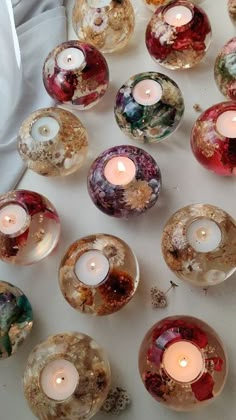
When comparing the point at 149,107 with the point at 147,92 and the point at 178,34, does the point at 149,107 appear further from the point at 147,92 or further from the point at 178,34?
the point at 178,34

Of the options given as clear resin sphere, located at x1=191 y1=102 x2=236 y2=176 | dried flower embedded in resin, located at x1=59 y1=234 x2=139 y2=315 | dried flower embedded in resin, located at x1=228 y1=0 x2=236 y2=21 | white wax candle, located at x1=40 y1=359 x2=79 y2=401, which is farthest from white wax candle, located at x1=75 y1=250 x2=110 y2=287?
dried flower embedded in resin, located at x1=228 y1=0 x2=236 y2=21

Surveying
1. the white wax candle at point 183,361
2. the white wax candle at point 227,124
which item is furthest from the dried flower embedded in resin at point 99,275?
the white wax candle at point 227,124

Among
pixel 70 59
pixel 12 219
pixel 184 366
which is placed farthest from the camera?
pixel 70 59

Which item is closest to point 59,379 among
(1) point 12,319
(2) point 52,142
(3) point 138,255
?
(1) point 12,319

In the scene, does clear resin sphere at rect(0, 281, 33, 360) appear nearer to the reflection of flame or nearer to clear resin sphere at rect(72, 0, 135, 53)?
the reflection of flame

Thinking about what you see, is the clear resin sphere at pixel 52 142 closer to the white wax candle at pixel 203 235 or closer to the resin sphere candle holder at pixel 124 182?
the resin sphere candle holder at pixel 124 182

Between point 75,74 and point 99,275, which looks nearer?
point 99,275
